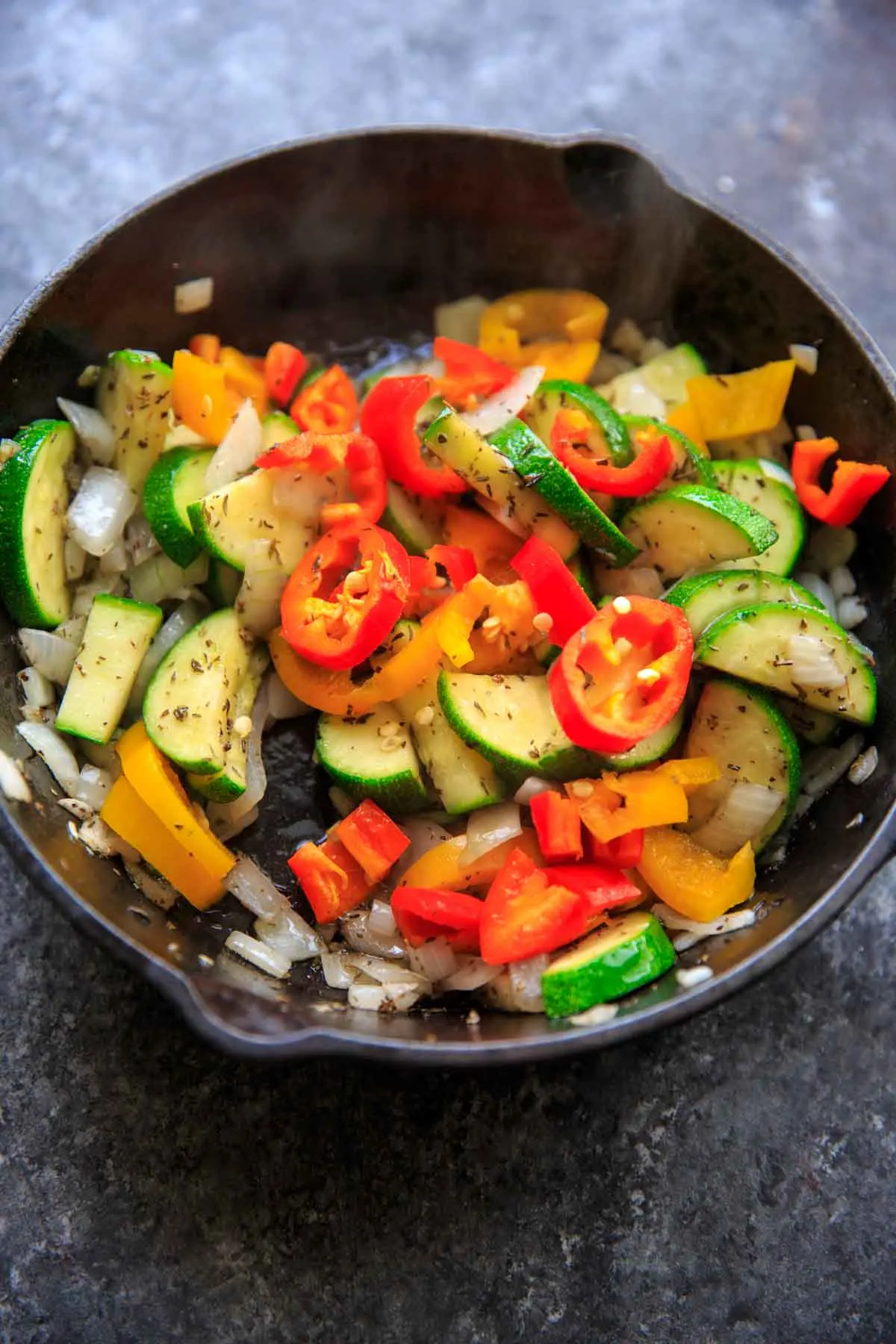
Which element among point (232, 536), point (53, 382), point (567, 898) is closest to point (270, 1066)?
point (567, 898)

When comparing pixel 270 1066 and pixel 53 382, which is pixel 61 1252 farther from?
pixel 53 382

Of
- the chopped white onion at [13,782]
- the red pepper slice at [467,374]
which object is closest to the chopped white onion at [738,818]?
the red pepper slice at [467,374]

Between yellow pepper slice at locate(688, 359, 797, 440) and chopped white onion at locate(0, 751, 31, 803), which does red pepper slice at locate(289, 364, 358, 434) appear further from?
chopped white onion at locate(0, 751, 31, 803)

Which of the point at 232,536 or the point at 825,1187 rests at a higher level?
the point at 232,536

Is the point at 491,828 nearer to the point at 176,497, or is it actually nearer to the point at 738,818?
the point at 738,818

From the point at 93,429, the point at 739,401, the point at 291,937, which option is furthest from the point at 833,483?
the point at 93,429

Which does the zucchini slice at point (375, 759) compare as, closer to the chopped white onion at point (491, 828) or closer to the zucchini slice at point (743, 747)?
the chopped white onion at point (491, 828)
